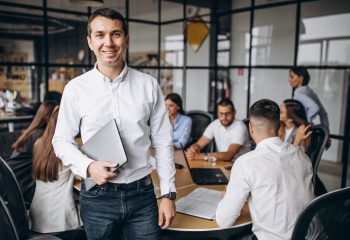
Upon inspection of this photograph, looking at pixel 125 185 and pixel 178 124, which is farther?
pixel 178 124

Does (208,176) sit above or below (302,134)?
below

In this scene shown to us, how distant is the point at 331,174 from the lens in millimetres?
4152

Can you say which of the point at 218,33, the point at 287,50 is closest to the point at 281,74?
the point at 287,50

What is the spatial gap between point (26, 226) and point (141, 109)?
1.03m

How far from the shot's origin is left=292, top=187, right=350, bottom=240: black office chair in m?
1.11

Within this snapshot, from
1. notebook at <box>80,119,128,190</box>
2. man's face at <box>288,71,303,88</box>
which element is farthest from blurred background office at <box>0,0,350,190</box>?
notebook at <box>80,119,128,190</box>

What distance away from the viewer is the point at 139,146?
1.34m

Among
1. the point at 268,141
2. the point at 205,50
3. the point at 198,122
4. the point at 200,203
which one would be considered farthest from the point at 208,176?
the point at 205,50

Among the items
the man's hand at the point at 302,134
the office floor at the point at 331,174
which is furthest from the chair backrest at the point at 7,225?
the office floor at the point at 331,174

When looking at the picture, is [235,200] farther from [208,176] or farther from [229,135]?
[229,135]

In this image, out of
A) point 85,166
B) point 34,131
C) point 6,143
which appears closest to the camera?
point 85,166

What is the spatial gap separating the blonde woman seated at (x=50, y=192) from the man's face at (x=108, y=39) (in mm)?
965

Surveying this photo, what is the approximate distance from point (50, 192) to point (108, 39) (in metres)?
1.24

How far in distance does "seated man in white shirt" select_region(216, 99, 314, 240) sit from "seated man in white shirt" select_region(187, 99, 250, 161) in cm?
136
